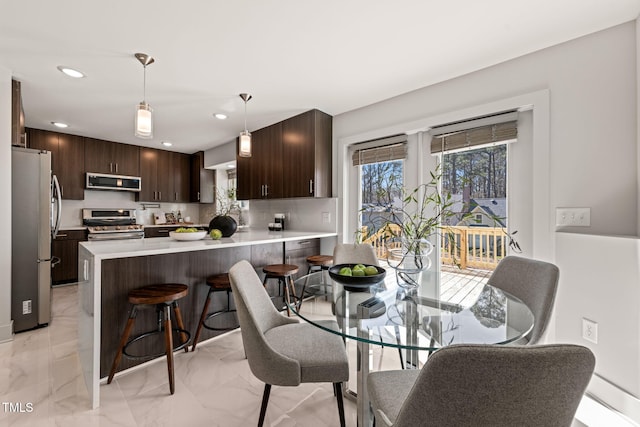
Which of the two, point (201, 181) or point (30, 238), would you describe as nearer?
point (30, 238)

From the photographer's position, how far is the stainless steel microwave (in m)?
4.66

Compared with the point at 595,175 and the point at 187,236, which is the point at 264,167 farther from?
the point at 595,175

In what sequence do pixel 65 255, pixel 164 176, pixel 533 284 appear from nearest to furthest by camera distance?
pixel 533 284
pixel 65 255
pixel 164 176

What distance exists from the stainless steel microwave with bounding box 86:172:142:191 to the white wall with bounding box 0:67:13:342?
7.83 ft

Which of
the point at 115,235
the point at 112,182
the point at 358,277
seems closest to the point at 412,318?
the point at 358,277

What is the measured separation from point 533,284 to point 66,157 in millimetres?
6026

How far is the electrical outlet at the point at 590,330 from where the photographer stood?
1721 mm

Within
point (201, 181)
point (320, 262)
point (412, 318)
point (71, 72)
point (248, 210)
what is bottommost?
point (320, 262)

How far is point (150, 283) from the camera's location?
6.97 ft

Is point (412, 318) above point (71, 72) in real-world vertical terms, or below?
below

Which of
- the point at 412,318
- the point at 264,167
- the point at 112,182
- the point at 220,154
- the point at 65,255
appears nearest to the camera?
the point at 412,318

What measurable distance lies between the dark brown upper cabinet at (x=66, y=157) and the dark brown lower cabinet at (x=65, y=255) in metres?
0.64

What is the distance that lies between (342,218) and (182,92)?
221 cm

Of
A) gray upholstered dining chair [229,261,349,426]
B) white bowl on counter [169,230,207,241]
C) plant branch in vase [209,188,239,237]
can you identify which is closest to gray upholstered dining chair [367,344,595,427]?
gray upholstered dining chair [229,261,349,426]
